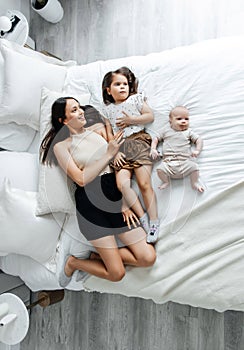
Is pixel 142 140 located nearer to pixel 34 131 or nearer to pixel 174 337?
pixel 34 131

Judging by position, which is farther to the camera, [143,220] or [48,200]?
[48,200]

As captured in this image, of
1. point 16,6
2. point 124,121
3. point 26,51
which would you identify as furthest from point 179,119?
point 16,6

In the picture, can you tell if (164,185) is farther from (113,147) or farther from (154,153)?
(113,147)

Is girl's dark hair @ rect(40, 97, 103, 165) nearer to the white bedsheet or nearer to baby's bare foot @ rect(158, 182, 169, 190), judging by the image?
the white bedsheet

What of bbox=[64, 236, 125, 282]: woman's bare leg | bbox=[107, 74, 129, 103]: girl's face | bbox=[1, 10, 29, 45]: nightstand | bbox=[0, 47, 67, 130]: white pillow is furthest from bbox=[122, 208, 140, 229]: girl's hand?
bbox=[1, 10, 29, 45]: nightstand

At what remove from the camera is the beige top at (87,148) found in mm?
1872

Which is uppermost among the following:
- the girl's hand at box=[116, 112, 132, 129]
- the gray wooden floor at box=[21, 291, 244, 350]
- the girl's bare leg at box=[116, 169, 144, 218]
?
the girl's hand at box=[116, 112, 132, 129]

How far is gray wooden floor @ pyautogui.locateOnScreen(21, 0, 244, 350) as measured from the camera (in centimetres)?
231

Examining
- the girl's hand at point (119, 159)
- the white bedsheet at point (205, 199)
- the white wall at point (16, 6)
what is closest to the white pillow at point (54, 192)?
the girl's hand at point (119, 159)

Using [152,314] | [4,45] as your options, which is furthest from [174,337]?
[4,45]

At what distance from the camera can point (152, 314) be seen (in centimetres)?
240

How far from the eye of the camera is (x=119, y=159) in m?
1.87

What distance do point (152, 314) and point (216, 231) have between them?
797 millimetres

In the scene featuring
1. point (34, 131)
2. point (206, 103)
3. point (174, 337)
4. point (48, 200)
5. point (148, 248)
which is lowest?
point (174, 337)
